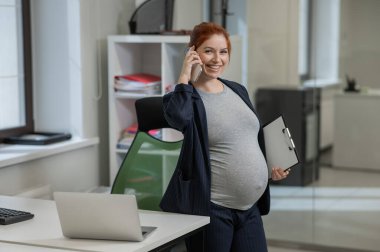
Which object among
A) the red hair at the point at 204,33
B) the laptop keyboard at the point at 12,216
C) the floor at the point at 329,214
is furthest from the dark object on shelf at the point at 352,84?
the laptop keyboard at the point at 12,216

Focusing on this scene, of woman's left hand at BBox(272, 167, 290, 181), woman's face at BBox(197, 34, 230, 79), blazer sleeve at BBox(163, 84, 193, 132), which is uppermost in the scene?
woman's face at BBox(197, 34, 230, 79)

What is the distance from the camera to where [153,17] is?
4738 mm

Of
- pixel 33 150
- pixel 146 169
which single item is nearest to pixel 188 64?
pixel 146 169

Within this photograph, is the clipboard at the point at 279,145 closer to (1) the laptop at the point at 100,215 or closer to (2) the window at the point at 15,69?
(1) the laptop at the point at 100,215

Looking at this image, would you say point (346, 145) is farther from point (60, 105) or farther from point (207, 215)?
point (207, 215)

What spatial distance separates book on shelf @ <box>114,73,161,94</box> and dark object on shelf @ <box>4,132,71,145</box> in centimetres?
45

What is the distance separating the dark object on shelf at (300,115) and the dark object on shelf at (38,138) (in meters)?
1.35

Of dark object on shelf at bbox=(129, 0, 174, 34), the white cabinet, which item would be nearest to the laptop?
the white cabinet

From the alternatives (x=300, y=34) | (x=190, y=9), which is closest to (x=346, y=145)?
(x=300, y=34)

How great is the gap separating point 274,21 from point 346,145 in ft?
3.07

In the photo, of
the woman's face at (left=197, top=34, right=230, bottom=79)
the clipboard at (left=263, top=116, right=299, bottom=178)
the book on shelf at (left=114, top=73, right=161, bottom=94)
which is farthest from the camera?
the book on shelf at (left=114, top=73, right=161, bottom=94)

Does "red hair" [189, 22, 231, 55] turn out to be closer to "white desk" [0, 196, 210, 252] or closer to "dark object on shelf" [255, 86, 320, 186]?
"white desk" [0, 196, 210, 252]

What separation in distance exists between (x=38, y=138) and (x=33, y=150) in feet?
0.72

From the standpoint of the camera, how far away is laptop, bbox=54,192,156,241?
2.54 m
